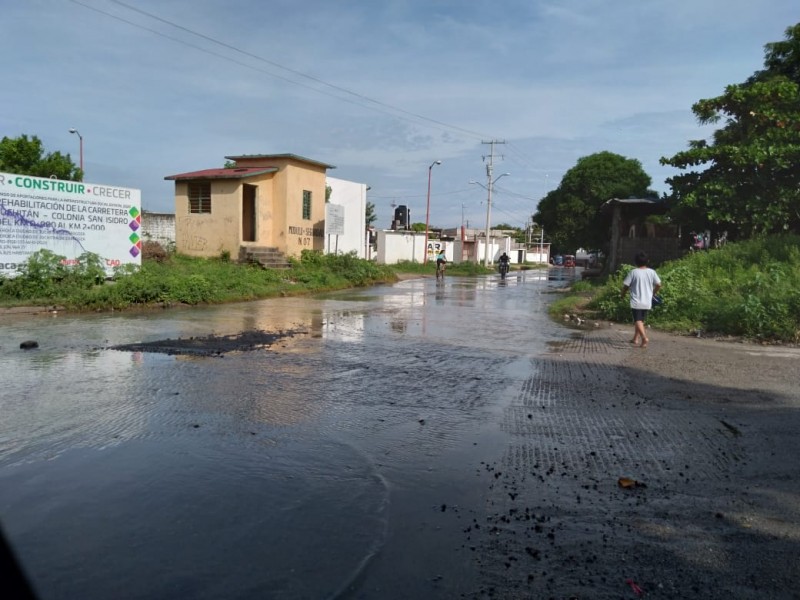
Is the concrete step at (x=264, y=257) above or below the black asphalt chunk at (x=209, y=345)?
above

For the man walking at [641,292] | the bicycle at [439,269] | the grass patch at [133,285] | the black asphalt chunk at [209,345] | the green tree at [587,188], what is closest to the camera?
the black asphalt chunk at [209,345]

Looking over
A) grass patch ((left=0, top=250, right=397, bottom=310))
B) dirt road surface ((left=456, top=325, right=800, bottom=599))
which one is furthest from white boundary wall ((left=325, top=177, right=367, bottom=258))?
dirt road surface ((left=456, top=325, right=800, bottom=599))

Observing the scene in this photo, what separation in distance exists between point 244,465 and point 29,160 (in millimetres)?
32904

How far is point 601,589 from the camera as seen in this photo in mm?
3053

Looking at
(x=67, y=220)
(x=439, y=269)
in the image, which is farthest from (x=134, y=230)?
(x=439, y=269)

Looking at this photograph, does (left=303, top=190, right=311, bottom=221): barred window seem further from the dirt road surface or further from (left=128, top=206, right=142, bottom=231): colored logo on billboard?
the dirt road surface

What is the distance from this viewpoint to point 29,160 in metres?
31.5

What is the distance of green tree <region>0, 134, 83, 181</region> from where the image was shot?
3067cm

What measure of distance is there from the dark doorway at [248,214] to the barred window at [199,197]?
1817 mm

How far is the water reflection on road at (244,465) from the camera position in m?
3.20

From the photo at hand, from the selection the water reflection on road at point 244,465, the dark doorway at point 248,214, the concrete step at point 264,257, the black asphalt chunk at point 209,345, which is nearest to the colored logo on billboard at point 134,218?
the concrete step at point 264,257

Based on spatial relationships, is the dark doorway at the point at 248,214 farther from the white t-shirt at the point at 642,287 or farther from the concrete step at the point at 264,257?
the white t-shirt at the point at 642,287

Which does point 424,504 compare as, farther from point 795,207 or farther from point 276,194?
point 276,194

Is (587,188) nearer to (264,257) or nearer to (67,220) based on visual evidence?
(264,257)
